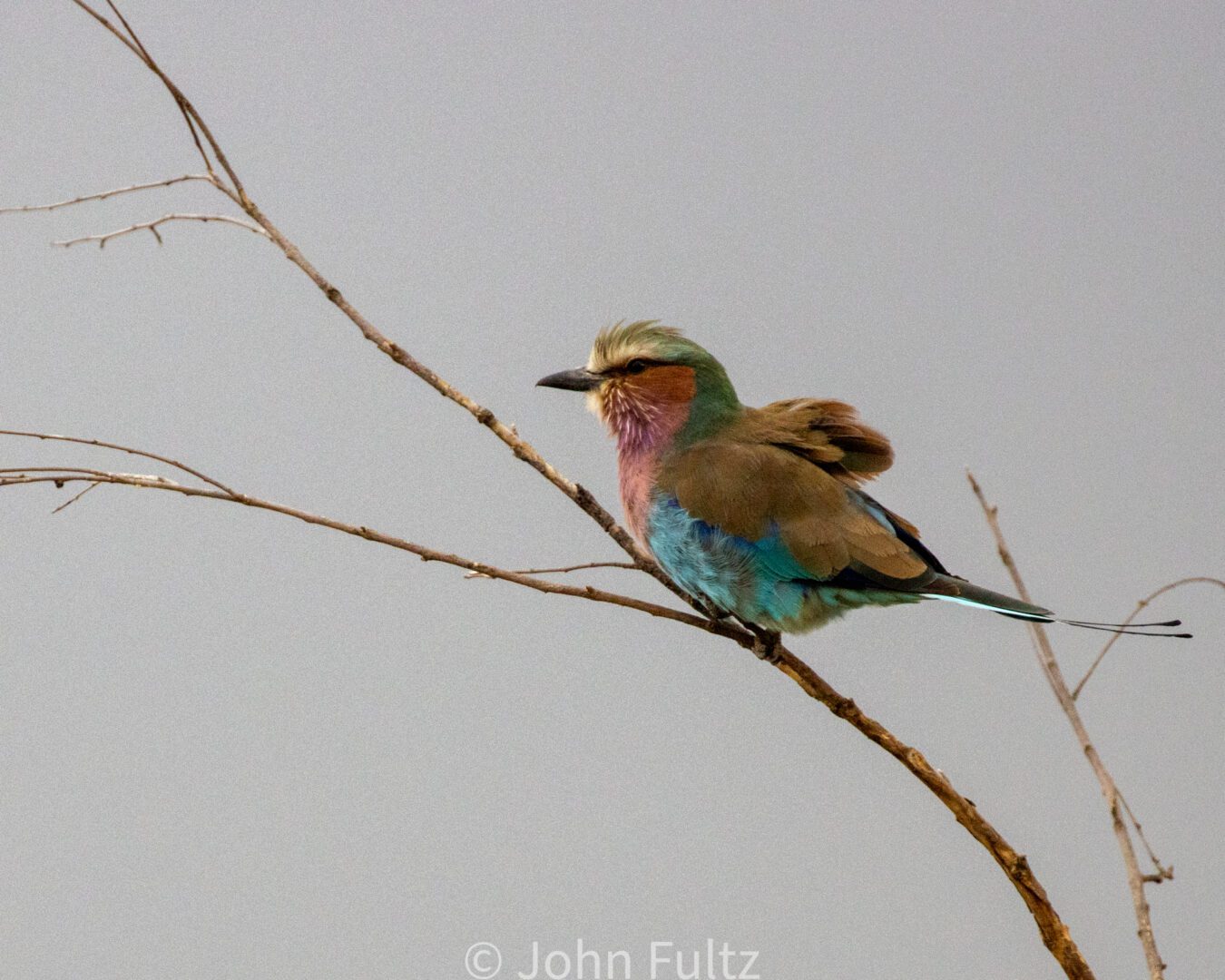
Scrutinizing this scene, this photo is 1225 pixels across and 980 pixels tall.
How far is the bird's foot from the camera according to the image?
68.7 inches

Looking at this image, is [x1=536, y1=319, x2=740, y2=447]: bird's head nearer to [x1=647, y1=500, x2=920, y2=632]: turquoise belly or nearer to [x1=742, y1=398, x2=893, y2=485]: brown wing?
[x1=742, y1=398, x2=893, y2=485]: brown wing

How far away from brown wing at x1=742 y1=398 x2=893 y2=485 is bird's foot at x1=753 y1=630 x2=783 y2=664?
0.90 feet

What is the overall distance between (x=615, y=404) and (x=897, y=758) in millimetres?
747

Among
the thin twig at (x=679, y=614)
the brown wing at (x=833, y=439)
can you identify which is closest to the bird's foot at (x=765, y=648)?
the thin twig at (x=679, y=614)

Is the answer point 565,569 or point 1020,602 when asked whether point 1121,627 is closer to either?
point 1020,602

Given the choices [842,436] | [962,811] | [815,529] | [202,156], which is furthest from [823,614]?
[202,156]

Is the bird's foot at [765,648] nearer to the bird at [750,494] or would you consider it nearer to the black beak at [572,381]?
the bird at [750,494]

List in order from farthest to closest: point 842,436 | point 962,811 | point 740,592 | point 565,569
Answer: point 842,436 < point 740,592 < point 565,569 < point 962,811

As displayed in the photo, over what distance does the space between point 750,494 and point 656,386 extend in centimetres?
25

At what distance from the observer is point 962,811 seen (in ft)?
4.66

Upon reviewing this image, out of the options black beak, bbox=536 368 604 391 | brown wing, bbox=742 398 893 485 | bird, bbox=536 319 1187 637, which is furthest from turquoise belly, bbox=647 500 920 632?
black beak, bbox=536 368 604 391

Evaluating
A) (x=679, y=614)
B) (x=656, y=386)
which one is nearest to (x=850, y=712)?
(x=679, y=614)

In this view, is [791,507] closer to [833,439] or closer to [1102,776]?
[833,439]

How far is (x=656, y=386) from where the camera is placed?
6.32 ft
